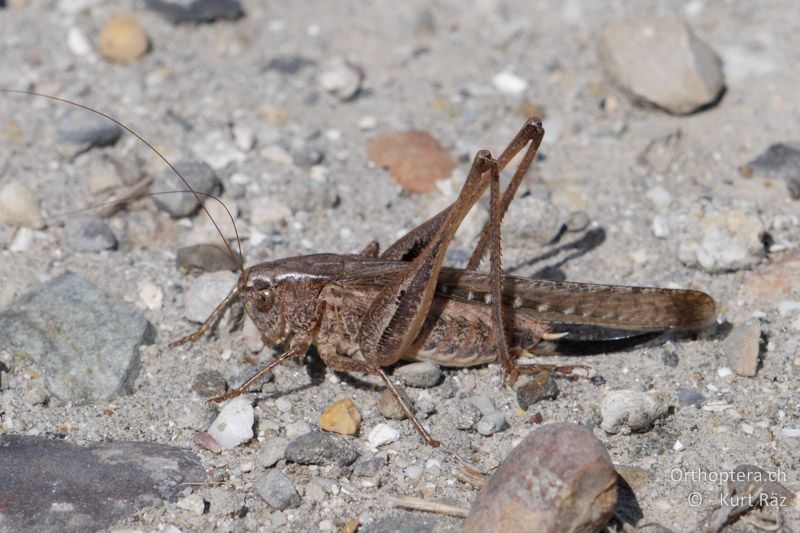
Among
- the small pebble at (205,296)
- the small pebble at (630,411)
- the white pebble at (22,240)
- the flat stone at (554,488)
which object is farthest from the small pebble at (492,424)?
the white pebble at (22,240)

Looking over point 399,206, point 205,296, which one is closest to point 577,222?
point 399,206

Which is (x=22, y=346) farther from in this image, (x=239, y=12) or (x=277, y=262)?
(x=239, y=12)

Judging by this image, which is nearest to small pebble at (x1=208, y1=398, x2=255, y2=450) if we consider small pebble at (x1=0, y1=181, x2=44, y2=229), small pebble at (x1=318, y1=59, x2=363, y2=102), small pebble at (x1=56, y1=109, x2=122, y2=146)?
small pebble at (x1=0, y1=181, x2=44, y2=229)

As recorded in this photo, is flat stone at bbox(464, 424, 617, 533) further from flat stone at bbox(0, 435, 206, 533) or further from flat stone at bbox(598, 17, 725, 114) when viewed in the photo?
flat stone at bbox(598, 17, 725, 114)

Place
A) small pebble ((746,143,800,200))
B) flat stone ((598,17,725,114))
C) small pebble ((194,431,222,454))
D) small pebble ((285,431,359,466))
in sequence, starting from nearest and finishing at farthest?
small pebble ((285,431,359,466))
small pebble ((194,431,222,454))
small pebble ((746,143,800,200))
flat stone ((598,17,725,114))

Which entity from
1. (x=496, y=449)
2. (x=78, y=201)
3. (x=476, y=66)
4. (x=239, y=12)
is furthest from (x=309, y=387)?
(x=239, y=12)
